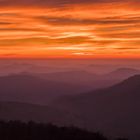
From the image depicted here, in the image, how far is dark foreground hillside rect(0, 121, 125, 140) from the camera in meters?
19.9

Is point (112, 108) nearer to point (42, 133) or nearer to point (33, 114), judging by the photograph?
point (33, 114)

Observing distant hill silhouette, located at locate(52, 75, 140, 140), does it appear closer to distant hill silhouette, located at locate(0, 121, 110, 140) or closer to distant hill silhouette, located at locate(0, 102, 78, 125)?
distant hill silhouette, located at locate(0, 102, 78, 125)

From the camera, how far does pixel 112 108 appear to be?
116000 mm

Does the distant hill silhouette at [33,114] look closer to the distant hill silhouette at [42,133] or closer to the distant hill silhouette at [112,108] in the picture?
the distant hill silhouette at [112,108]

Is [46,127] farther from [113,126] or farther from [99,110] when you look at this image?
[99,110]

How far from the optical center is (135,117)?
102312mm

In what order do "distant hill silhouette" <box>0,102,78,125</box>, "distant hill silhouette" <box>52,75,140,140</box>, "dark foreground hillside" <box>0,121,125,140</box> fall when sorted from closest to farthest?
1. "dark foreground hillside" <box>0,121,125,140</box>
2. "distant hill silhouette" <box>0,102,78,125</box>
3. "distant hill silhouette" <box>52,75,140,140</box>

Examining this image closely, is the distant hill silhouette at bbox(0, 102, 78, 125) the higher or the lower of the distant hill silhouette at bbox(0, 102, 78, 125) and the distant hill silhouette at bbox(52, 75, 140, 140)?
the lower

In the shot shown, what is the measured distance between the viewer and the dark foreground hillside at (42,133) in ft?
65.2

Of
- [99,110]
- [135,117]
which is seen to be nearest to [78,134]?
[135,117]

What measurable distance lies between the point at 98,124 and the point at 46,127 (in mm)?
68633

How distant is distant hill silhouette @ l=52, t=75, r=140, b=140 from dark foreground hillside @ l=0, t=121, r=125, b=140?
56.5 meters

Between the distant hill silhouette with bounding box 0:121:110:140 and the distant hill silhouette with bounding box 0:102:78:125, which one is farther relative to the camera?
the distant hill silhouette with bounding box 0:102:78:125

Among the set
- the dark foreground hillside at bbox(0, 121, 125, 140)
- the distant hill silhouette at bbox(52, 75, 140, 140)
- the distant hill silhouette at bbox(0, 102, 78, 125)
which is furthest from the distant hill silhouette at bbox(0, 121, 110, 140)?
the distant hill silhouette at bbox(52, 75, 140, 140)
